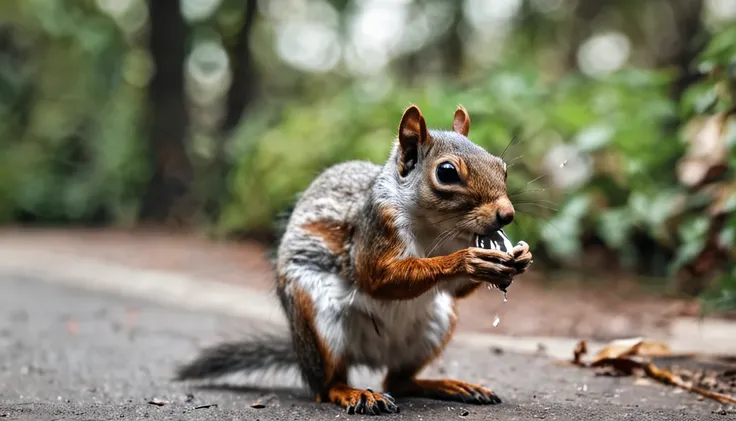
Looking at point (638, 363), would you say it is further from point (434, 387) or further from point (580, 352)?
point (434, 387)

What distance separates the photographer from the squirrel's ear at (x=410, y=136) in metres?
2.81

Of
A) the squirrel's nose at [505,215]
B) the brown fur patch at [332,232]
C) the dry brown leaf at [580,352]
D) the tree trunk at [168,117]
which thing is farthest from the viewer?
the tree trunk at [168,117]

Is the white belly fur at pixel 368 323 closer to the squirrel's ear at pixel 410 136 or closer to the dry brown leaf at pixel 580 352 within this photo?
the squirrel's ear at pixel 410 136

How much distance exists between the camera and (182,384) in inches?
140

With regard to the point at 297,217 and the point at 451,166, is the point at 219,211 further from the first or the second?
the point at 451,166

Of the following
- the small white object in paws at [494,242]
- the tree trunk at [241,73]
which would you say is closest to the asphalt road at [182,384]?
the small white object in paws at [494,242]

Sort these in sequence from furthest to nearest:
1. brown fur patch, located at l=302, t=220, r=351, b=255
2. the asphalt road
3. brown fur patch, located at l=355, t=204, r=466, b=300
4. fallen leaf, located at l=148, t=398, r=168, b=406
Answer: brown fur patch, located at l=302, t=220, r=351, b=255
fallen leaf, located at l=148, t=398, r=168, b=406
the asphalt road
brown fur patch, located at l=355, t=204, r=466, b=300

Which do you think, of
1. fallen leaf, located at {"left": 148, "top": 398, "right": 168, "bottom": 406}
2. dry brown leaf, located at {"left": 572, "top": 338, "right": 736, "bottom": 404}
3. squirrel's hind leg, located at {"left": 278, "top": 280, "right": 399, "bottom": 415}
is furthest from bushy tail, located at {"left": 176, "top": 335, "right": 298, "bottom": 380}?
dry brown leaf, located at {"left": 572, "top": 338, "right": 736, "bottom": 404}

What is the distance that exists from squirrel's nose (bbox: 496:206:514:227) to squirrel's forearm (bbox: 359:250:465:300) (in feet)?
0.56

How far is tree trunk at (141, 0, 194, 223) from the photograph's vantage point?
1348cm

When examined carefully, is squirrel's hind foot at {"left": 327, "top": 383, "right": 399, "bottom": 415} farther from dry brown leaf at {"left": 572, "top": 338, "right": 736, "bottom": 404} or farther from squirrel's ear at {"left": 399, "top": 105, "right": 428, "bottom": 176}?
dry brown leaf at {"left": 572, "top": 338, "right": 736, "bottom": 404}

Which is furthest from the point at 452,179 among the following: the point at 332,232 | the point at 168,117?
the point at 168,117

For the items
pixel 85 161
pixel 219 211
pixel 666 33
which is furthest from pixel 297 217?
pixel 666 33

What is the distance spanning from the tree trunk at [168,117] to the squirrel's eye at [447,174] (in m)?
11.3
